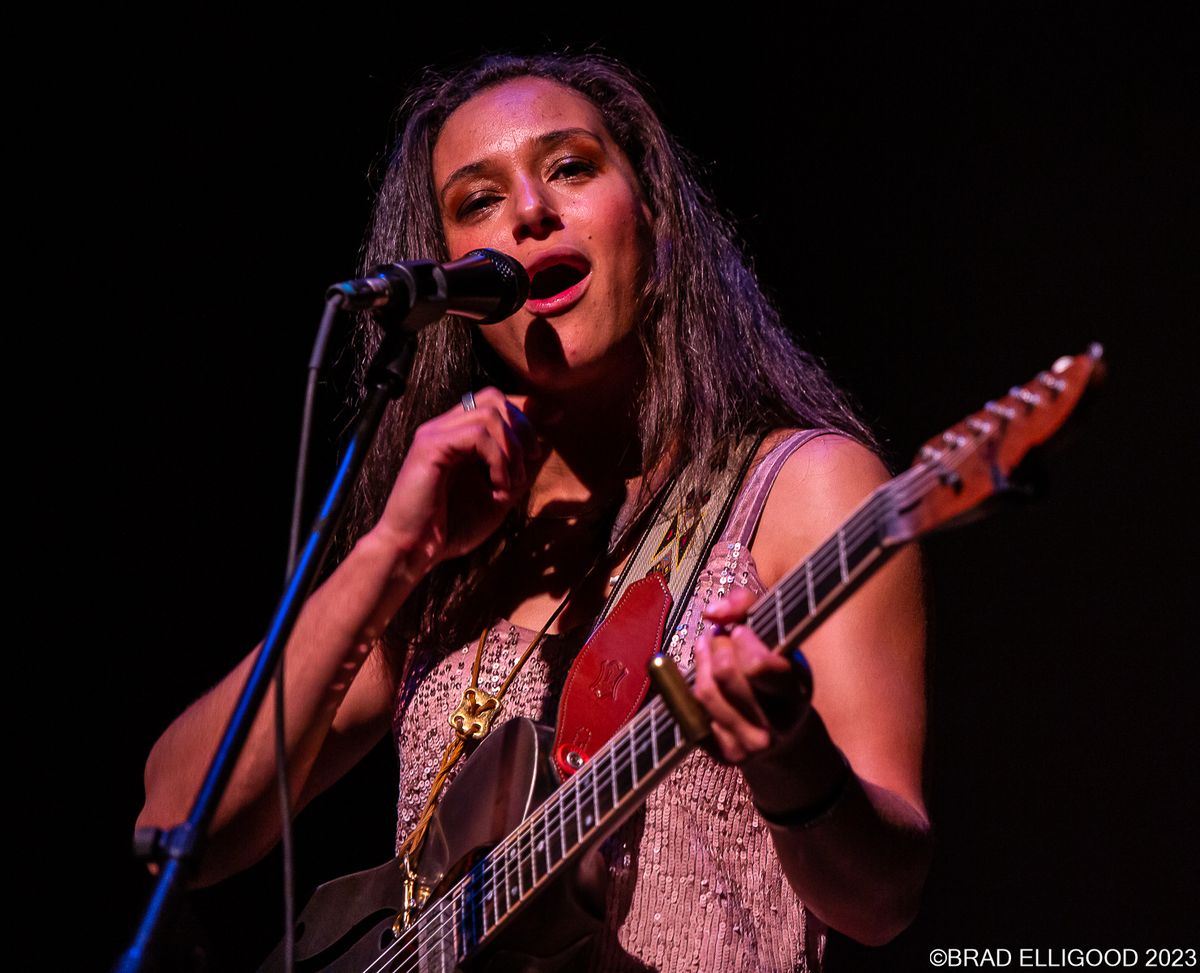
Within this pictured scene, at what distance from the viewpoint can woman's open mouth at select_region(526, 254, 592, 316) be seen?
2.11 m

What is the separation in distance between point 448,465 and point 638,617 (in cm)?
39

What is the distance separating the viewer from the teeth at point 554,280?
6.96 ft

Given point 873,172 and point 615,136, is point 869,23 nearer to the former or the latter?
point 873,172

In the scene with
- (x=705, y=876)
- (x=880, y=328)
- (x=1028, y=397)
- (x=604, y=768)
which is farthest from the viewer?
(x=880, y=328)

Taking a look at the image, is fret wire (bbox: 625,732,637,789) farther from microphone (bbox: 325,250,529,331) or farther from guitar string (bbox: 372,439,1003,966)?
microphone (bbox: 325,250,529,331)

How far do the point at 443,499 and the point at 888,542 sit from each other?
837 millimetres

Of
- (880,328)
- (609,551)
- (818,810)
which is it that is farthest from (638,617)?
(880,328)

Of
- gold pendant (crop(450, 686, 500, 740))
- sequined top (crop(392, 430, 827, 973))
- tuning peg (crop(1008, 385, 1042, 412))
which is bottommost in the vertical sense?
sequined top (crop(392, 430, 827, 973))

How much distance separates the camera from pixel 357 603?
1777mm

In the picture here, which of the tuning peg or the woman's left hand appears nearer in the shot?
the tuning peg

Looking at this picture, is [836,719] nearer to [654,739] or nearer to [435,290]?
[654,739]

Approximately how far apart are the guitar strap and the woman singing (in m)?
0.03

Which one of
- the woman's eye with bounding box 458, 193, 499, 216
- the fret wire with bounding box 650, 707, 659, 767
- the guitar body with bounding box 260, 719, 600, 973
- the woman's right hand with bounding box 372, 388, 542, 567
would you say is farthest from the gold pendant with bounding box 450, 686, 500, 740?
the woman's eye with bounding box 458, 193, 499, 216

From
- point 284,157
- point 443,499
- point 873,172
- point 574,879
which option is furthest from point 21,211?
point 574,879
